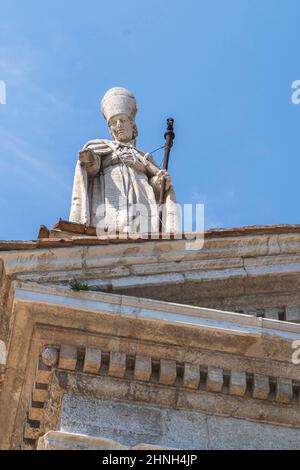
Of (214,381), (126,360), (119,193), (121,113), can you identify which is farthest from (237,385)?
(121,113)

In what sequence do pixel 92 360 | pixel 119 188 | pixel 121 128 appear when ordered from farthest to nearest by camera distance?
pixel 121 128, pixel 119 188, pixel 92 360

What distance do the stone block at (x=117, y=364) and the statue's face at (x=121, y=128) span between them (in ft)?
14.1

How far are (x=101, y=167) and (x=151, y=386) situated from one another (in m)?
3.76

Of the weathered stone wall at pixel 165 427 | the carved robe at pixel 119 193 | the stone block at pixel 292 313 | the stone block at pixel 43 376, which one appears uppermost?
the carved robe at pixel 119 193

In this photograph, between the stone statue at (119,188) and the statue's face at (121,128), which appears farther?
the statue's face at (121,128)

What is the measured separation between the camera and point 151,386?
15344 millimetres

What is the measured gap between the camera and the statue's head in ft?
62.7

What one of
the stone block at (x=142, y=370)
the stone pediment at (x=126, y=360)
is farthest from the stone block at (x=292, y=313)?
the stone block at (x=142, y=370)

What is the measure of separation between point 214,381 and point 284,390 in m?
0.68

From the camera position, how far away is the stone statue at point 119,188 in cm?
1750

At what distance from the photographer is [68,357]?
1523cm

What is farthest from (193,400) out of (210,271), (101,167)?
(101,167)

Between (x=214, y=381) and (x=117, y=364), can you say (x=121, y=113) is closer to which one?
(x=117, y=364)

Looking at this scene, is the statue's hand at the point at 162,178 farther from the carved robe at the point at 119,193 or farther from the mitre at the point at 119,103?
the mitre at the point at 119,103
